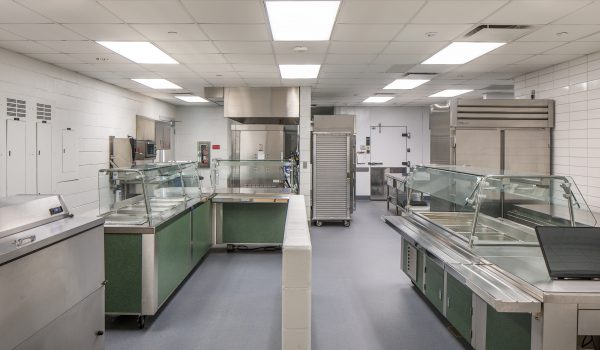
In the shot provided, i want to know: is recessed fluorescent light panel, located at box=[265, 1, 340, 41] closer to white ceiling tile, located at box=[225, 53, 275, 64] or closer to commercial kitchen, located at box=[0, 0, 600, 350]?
commercial kitchen, located at box=[0, 0, 600, 350]

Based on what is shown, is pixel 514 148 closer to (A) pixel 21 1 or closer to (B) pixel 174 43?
(B) pixel 174 43

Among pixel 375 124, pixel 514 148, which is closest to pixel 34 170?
pixel 514 148

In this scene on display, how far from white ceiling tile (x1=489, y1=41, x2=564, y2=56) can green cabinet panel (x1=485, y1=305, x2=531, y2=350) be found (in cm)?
320

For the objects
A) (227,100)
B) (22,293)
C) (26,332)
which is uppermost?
(227,100)

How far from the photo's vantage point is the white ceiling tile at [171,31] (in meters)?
3.88

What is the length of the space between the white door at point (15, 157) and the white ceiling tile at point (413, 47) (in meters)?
4.54

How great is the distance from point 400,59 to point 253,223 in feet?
9.65

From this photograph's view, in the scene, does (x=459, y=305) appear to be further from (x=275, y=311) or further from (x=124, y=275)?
(x=124, y=275)

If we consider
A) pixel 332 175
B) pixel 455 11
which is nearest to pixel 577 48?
pixel 455 11

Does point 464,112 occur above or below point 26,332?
above

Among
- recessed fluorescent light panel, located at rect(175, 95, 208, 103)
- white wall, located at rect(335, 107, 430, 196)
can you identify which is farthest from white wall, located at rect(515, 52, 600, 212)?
recessed fluorescent light panel, located at rect(175, 95, 208, 103)

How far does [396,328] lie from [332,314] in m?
0.58

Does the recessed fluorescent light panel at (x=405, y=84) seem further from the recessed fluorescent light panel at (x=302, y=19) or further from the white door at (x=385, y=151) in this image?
the white door at (x=385, y=151)

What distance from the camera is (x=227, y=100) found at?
7.51 meters
